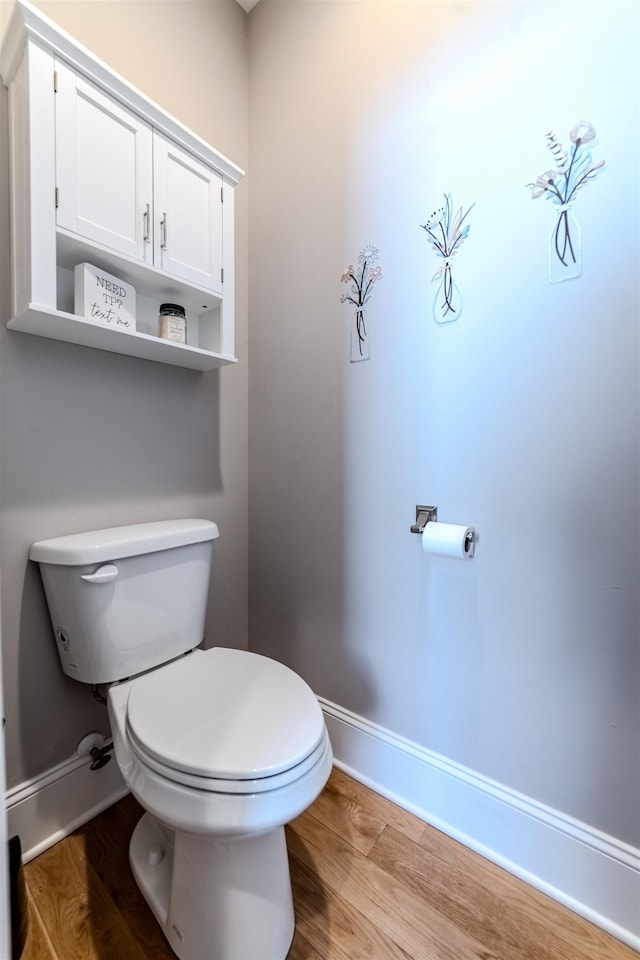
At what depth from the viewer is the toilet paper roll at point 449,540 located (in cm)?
93

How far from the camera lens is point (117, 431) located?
1.11m

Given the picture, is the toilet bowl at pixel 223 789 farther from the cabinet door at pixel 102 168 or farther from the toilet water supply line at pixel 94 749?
the cabinet door at pixel 102 168

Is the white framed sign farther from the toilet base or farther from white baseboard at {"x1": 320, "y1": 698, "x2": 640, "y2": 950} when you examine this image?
white baseboard at {"x1": 320, "y1": 698, "x2": 640, "y2": 950}

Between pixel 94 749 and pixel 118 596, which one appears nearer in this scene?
pixel 118 596

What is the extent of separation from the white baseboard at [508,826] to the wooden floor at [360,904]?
1.3 inches

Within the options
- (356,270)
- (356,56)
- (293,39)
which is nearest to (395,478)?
(356,270)

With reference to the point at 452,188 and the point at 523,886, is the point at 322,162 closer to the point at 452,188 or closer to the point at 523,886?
the point at 452,188

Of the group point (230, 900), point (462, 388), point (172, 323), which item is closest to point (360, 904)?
point (230, 900)

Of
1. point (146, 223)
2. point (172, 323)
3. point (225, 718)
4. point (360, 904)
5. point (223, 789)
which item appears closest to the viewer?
point (223, 789)

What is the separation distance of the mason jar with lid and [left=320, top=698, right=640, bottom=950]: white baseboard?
1207mm

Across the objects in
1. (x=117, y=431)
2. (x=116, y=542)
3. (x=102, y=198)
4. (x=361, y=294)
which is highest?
(x=102, y=198)

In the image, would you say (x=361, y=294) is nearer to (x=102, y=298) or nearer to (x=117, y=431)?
(x=102, y=298)

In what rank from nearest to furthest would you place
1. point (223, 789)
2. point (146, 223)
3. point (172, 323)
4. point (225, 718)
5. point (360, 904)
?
point (223, 789), point (225, 718), point (360, 904), point (146, 223), point (172, 323)

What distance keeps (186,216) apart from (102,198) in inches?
8.5
